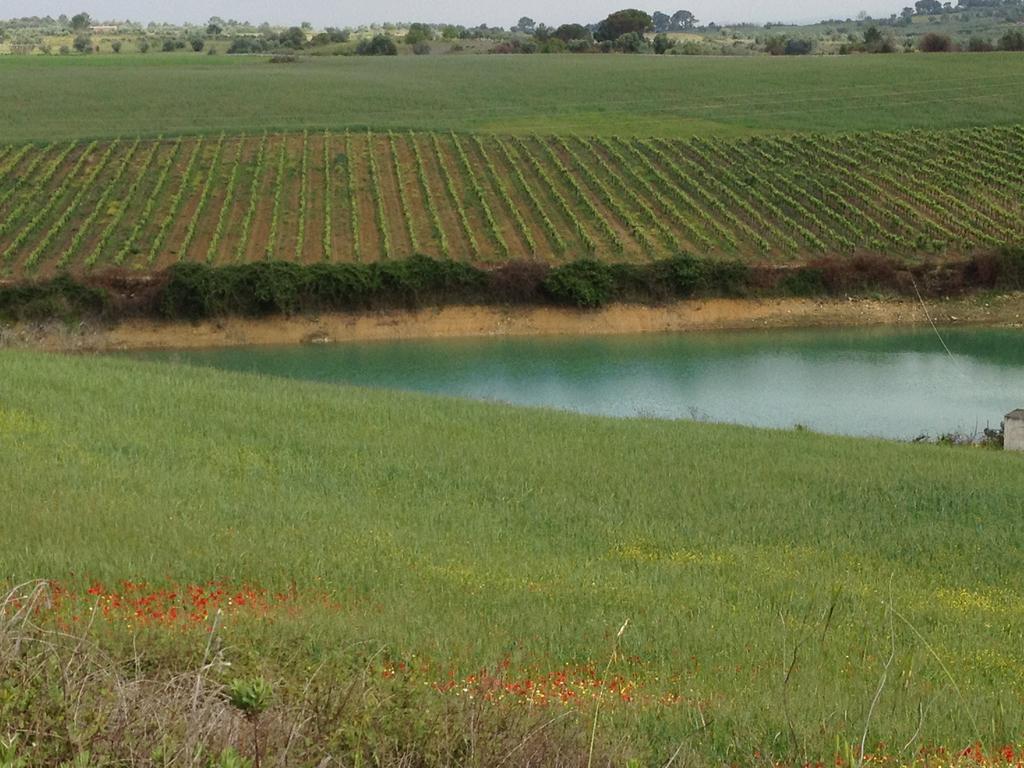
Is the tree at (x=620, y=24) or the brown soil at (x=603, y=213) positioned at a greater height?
the tree at (x=620, y=24)

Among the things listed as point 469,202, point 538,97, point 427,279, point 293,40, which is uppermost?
point 293,40

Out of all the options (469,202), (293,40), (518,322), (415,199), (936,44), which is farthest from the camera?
(293,40)

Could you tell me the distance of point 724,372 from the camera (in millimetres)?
33844

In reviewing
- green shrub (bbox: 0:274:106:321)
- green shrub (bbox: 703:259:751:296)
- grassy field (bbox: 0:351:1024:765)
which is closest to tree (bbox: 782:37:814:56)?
green shrub (bbox: 703:259:751:296)

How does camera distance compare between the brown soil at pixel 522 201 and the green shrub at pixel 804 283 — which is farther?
the brown soil at pixel 522 201

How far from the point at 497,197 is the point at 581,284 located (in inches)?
408

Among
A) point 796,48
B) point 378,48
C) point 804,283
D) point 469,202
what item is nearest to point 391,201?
point 469,202

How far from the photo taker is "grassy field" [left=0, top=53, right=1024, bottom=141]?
201ft

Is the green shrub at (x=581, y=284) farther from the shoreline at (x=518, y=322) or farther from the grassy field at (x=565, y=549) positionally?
the grassy field at (x=565, y=549)

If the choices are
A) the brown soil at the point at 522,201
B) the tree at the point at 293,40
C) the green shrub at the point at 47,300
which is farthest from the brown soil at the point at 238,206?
the tree at the point at 293,40

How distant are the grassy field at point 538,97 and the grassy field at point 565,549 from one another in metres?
42.0

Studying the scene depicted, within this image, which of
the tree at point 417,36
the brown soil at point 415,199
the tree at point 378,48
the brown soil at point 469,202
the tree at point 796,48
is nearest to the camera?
the brown soil at point 469,202

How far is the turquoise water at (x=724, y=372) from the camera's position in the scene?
94.1ft

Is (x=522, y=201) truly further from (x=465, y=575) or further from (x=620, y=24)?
(x=620, y=24)
